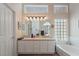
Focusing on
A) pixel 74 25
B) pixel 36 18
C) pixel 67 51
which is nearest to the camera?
pixel 67 51

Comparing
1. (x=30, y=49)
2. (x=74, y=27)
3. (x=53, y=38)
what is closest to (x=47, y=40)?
(x=53, y=38)

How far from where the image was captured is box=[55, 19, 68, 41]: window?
5.81 meters

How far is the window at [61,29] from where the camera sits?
19.1 feet

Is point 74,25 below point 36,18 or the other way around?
below

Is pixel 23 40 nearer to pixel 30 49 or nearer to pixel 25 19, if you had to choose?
pixel 30 49

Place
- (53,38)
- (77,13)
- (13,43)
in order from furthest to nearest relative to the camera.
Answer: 1. (53,38)
2. (77,13)
3. (13,43)

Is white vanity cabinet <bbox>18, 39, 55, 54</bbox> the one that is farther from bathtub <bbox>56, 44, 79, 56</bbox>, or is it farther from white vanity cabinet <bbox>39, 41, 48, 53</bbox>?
bathtub <bbox>56, 44, 79, 56</bbox>

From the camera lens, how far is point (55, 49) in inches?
216

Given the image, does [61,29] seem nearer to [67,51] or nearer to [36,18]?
[36,18]

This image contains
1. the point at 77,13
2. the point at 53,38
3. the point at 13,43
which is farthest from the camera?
the point at 53,38

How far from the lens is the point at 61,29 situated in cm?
591

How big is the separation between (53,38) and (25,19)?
128 centimetres

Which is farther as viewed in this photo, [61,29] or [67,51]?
[61,29]

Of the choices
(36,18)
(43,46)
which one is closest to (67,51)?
Result: (43,46)
